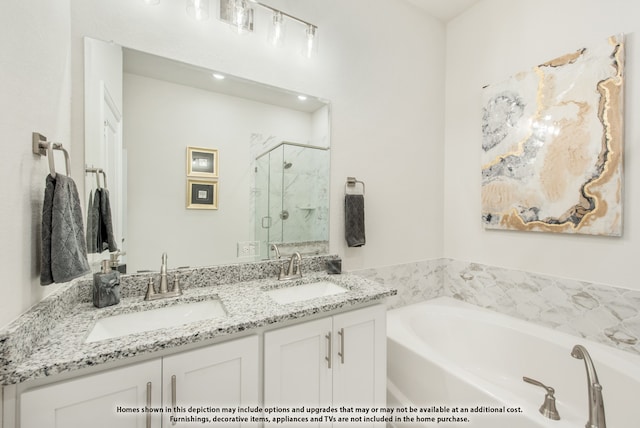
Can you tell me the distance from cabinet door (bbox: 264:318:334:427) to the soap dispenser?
65cm

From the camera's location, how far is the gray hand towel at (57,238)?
0.84 m

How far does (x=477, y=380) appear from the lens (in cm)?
125

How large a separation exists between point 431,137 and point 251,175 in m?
1.58

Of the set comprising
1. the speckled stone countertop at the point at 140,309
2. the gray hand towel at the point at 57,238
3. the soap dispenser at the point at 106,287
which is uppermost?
the gray hand towel at the point at 57,238

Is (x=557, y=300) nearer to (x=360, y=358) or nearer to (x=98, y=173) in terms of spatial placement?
(x=360, y=358)

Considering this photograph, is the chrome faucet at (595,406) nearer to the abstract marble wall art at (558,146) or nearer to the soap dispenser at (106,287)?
the abstract marble wall art at (558,146)

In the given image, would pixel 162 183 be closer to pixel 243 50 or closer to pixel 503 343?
pixel 243 50

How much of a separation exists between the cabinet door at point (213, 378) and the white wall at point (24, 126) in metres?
0.47

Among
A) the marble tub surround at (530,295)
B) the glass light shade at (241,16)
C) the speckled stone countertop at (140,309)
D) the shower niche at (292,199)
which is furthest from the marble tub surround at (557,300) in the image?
the glass light shade at (241,16)

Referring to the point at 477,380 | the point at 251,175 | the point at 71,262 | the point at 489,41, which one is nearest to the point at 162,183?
the point at 251,175

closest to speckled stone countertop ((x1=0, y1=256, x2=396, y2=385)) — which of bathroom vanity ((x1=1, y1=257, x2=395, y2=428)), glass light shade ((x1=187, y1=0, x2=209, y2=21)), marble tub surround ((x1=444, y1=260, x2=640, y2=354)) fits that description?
bathroom vanity ((x1=1, y1=257, x2=395, y2=428))

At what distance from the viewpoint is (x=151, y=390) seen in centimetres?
83

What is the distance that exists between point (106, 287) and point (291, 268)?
2.79ft

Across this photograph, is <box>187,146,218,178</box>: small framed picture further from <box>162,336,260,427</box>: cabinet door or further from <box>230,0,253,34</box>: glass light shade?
<box>162,336,260,427</box>: cabinet door
